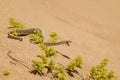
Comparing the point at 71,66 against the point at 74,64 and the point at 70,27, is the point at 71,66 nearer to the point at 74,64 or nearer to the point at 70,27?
the point at 74,64

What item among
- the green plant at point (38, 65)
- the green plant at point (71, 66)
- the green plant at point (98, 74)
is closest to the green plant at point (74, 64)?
the green plant at point (71, 66)

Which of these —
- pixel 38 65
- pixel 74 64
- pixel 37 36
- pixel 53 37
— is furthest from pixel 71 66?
pixel 53 37

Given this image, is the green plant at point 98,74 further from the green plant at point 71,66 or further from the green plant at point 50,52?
the green plant at point 50,52

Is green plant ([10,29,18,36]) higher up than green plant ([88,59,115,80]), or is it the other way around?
green plant ([10,29,18,36])

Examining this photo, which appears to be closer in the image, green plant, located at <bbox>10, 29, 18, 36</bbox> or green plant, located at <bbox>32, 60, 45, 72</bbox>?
green plant, located at <bbox>32, 60, 45, 72</bbox>

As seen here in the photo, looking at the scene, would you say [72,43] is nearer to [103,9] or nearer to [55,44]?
[55,44]

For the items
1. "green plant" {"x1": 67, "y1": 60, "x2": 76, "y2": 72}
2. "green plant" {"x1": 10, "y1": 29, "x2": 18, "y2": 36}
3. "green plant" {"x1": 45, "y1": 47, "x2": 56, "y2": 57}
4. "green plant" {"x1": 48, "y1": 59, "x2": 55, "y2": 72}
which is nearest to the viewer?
"green plant" {"x1": 48, "y1": 59, "x2": 55, "y2": 72}

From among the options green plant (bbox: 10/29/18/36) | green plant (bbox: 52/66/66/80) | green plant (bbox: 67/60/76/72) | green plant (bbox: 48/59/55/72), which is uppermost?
green plant (bbox: 10/29/18/36)

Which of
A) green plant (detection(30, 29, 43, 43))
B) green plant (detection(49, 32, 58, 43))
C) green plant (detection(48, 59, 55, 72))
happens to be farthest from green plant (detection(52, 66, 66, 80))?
green plant (detection(49, 32, 58, 43))

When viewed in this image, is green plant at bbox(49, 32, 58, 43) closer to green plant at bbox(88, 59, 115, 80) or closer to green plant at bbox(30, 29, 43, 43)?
green plant at bbox(30, 29, 43, 43)
